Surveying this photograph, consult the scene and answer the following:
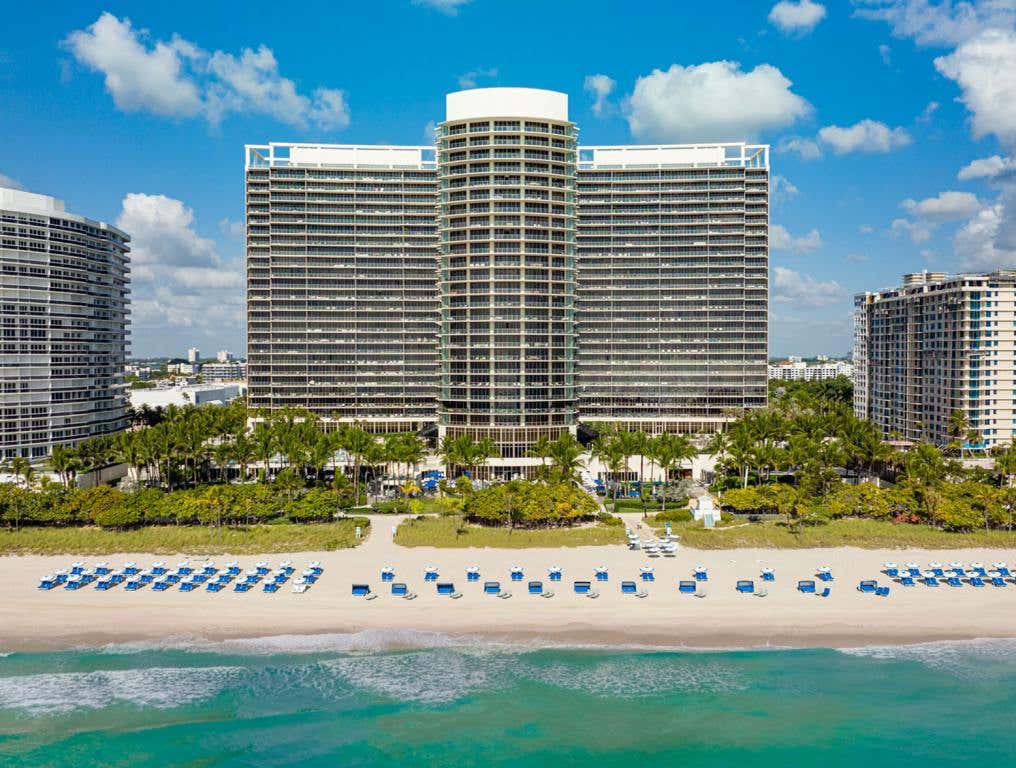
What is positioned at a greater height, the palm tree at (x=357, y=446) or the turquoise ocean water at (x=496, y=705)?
the palm tree at (x=357, y=446)

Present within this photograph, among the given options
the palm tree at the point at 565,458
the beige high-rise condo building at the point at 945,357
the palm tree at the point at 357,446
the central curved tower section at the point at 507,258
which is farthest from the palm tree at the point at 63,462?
the beige high-rise condo building at the point at 945,357

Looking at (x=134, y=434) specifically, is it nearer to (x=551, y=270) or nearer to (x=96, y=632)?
(x=96, y=632)

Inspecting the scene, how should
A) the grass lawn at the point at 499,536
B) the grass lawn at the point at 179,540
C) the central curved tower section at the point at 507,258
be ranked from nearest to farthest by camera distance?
the grass lawn at the point at 179,540 → the grass lawn at the point at 499,536 → the central curved tower section at the point at 507,258

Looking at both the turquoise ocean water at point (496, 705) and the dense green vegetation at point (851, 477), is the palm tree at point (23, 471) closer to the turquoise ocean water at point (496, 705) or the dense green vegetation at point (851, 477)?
the turquoise ocean water at point (496, 705)

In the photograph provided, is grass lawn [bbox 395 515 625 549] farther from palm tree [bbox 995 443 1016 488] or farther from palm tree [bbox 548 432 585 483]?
palm tree [bbox 995 443 1016 488]

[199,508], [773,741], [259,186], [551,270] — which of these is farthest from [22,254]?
[773,741]

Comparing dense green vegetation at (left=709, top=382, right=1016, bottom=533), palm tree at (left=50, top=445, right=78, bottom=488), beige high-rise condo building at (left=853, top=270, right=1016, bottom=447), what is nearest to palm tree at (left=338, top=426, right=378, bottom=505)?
palm tree at (left=50, top=445, right=78, bottom=488)

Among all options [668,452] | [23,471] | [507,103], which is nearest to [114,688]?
[23,471]
